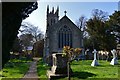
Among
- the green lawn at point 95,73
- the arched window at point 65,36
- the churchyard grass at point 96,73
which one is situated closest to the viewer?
the churchyard grass at point 96,73

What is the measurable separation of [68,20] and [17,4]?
51.5m

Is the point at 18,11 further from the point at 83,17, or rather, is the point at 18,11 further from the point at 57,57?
the point at 83,17

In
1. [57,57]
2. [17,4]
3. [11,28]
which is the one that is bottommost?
[57,57]

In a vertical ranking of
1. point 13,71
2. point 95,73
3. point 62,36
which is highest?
point 62,36

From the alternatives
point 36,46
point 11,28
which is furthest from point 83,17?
point 11,28

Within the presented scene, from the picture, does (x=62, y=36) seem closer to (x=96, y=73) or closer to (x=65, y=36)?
(x=65, y=36)

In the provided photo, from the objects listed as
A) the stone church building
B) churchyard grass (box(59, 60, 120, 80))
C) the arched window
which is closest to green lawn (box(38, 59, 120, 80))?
churchyard grass (box(59, 60, 120, 80))

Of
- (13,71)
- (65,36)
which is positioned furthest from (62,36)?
(13,71)

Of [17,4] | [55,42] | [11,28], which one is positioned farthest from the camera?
[55,42]

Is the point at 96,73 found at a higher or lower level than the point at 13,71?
higher

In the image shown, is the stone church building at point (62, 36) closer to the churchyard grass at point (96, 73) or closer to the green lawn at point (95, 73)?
the green lawn at point (95, 73)

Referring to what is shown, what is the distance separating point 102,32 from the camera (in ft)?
193

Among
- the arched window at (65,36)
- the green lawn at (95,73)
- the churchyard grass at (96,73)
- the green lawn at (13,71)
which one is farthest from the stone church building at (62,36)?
the churchyard grass at (96,73)

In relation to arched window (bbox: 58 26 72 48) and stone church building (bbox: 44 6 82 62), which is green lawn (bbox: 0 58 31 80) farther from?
arched window (bbox: 58 26 72 48)
